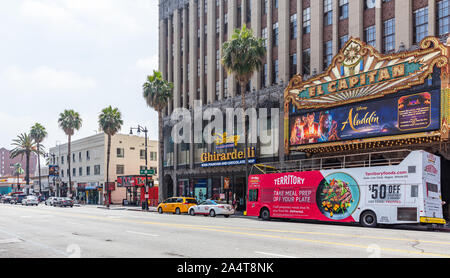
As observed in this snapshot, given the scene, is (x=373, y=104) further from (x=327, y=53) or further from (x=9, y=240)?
(x=9, y=240)

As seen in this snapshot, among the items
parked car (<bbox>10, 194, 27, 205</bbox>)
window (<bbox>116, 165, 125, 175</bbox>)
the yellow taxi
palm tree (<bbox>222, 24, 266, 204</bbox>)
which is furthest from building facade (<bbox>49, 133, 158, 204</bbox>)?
palm tree (<bbox>222, 24, 266, 204</bbox>)

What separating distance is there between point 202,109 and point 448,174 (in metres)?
29.3

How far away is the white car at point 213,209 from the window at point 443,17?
797 inches

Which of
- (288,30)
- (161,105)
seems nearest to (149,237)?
(288,30)

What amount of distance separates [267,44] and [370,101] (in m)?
15.4

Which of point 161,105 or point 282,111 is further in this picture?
point 161,105

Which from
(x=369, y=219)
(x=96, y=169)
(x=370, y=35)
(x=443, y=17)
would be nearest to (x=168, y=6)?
(x=96, y=169)

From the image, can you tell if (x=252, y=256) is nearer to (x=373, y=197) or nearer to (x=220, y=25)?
(x=373, y=197)

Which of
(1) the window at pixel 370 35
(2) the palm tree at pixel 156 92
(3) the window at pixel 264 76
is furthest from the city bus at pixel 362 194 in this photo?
(2) the palm tree at pixel 156 92

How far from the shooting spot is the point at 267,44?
140 ft

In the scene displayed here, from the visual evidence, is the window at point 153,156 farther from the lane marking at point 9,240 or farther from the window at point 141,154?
the lane marking at point 9,240

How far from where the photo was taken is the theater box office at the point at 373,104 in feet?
88.4

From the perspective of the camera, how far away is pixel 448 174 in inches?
1106

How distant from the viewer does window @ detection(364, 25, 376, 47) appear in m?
33.0
